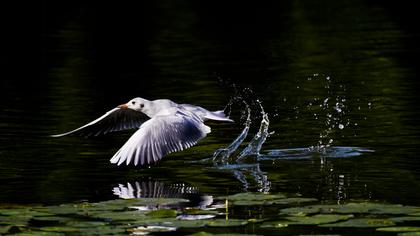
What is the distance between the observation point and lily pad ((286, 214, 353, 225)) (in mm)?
9992

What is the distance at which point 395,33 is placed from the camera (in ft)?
98.7

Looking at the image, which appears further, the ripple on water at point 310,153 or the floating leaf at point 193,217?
the ripple on water at point 310,153

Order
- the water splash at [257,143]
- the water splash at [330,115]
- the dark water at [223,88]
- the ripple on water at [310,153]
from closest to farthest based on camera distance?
the dark water at [223,88] < the ripple on water at [310,153] < the water splash at [257,143] < the water splash at [330,115]

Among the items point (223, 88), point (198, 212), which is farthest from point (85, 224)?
point (223, 88)

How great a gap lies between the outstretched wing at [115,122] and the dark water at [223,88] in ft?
1.01

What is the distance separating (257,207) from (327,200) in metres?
0.75

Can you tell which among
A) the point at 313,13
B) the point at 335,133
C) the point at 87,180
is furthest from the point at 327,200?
the point at 313,13

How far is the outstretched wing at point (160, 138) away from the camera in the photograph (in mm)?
12758

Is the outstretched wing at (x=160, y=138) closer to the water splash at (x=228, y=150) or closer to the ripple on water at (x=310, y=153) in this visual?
the water splash at (x=228, y=150)

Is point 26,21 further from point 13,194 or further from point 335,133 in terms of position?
point 13,194

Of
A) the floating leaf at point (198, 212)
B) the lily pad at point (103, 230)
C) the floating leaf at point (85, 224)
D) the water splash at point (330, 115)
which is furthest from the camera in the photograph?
the water splash at point (330, 115)

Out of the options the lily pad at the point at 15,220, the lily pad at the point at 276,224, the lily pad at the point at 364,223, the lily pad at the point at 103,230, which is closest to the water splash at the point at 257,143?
the lily pad at the point at 276,224

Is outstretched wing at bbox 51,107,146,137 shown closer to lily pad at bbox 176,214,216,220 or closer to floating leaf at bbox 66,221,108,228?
lily pad at bbox 176,214,216,220

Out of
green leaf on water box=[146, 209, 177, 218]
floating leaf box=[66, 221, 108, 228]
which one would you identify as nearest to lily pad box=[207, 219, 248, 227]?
green leaf on water box=[146, 209, 177, 218]
